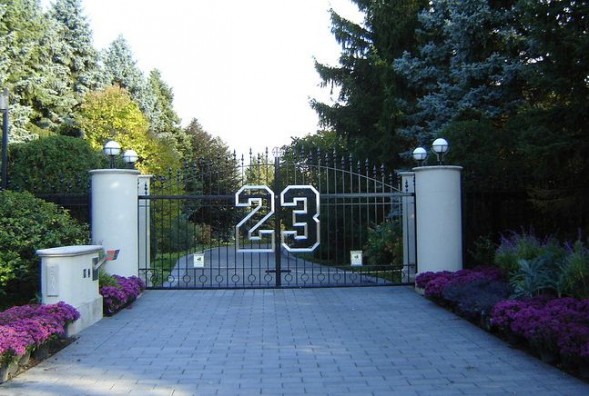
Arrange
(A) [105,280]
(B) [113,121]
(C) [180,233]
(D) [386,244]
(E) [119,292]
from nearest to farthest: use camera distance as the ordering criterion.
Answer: (E) [119,292]
(A) [105,280]
(D) [386,244]
(C) [180,233]
(B) [113,121]

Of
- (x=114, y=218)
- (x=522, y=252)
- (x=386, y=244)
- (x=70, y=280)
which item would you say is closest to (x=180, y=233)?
(x=386, y=244)

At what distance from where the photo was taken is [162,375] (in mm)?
6391

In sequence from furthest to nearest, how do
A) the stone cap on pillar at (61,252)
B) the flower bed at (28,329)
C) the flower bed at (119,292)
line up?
the flower bed at (119,292) → the stone cap on pillar at (61,252) → the flower bed at (28,329)

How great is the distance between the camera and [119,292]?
34.5 feet

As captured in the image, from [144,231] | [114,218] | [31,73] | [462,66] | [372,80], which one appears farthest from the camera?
[31,73]

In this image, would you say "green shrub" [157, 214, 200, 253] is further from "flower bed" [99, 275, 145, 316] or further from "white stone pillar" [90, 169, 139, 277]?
"flower bed" [99, 275, 145, 316]

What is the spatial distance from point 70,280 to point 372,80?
17.7 meters

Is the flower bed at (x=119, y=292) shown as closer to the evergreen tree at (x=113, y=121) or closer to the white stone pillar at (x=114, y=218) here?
→ the white stone pillar at (x=114, y=218)

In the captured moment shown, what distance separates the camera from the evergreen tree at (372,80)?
73.2 ft

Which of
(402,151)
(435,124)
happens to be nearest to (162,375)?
(435,124)

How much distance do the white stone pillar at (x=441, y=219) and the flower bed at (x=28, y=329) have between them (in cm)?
744

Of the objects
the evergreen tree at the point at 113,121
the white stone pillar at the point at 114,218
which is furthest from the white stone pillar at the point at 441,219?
the evergreen tree at the point at 113,121

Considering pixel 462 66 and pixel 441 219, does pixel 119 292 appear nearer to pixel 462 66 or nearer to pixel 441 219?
pixel 441 219

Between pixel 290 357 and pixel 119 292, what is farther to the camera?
pixel 119 292
